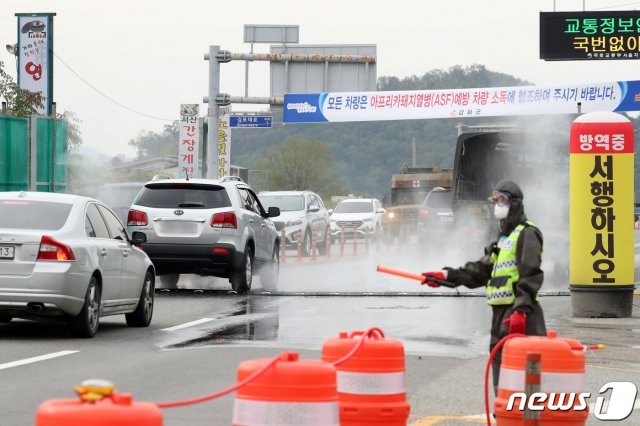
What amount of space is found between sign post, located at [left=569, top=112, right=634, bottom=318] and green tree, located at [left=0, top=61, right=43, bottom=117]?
2391 centimetres

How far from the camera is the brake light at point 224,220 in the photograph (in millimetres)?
21625

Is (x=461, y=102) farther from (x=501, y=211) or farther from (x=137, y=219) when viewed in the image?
(x=501, y=211)

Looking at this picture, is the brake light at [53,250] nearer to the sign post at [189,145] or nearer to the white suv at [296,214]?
the white suv at [296,214]

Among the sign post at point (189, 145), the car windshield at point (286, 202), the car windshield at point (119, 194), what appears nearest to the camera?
the car windshield at point (119, 194)

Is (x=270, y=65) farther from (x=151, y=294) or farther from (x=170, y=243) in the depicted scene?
(x=151, y=294)

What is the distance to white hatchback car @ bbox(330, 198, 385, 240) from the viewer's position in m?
51.4

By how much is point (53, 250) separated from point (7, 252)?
0.45 metres

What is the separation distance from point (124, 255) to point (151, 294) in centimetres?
115

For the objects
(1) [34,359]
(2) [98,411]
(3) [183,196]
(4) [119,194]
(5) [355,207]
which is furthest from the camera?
(5) [355,207]

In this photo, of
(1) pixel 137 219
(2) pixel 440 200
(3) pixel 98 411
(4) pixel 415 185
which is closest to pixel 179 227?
(1) pixel 137 219

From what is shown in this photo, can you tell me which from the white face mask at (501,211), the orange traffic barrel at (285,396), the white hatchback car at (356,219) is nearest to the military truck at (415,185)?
the white hatchback car at (356,219)

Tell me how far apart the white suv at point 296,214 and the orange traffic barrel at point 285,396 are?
30970 mm

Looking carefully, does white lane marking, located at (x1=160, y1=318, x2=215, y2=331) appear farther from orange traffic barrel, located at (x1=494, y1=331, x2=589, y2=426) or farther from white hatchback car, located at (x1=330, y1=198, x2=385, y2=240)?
white hatchback car, located at (x1=330, y1=198, x2=385, y2=240)

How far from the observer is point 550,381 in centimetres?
741
